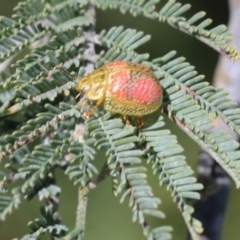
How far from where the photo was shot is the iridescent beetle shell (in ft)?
2.37

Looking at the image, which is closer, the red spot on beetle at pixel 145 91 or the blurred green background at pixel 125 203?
A: the red spot on beetle at pixel 145 91

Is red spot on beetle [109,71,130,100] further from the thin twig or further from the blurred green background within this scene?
the blurred green background

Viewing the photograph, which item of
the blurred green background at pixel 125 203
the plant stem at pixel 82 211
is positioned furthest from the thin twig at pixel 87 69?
the blurred green background at pixel 125 203

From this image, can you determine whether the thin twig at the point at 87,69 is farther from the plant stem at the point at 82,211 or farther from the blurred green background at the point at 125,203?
the blurred green background at the point at 125,203

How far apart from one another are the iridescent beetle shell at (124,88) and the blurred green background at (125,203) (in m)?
1.03

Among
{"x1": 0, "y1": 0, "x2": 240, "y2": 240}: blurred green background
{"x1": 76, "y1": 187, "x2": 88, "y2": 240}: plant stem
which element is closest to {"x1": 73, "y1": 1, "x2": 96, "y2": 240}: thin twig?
{"x1": 76, "y1": 187, "x2": 88, "y2": 240}: plant stem

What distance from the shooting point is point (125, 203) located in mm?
1826

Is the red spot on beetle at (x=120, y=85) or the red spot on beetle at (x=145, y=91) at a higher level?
the red spot on beetle at (x=120, y=85)

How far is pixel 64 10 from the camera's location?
851 mm

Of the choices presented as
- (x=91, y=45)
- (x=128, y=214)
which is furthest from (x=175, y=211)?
(x=91, y=45)

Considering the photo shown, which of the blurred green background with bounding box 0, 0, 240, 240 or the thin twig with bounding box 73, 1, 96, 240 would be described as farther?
the blurred green background with bounding box 0, 0, 240, 240

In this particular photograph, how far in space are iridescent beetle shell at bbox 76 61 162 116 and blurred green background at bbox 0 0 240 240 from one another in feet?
3.37

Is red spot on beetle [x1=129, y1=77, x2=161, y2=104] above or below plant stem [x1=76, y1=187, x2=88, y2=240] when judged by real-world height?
above

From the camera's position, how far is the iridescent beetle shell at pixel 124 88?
0.72m
